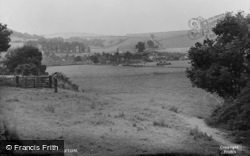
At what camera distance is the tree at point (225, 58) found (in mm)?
25719

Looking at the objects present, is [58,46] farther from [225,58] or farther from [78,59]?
[225,58]

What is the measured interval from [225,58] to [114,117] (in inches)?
465

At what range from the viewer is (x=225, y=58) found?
26.6 metres

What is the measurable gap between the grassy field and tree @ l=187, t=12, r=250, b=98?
4.36 metres

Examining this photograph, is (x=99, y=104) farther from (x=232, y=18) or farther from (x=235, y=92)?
(x=232, y=18)

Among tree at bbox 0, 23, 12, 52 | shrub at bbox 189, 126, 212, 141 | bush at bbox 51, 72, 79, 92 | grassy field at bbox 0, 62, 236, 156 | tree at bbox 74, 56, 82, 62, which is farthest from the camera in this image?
tree at bbox 74, 56, 82, 62

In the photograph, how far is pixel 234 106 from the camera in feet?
79.5

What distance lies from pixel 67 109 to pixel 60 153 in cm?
1253

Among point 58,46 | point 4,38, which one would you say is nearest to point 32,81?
point 4,38

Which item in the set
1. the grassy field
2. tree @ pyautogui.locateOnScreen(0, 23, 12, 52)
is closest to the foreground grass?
the grassy field

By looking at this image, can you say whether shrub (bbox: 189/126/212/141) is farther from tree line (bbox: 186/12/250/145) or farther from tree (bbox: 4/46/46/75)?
tree (bbox: 4/46/46/75)

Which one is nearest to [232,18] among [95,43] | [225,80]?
[225,80]

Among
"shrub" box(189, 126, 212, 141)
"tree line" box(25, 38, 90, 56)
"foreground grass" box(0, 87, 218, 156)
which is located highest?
"tree line" box(25, 38, 90, 56)

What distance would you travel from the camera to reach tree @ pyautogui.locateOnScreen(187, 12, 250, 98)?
84.4 feet
